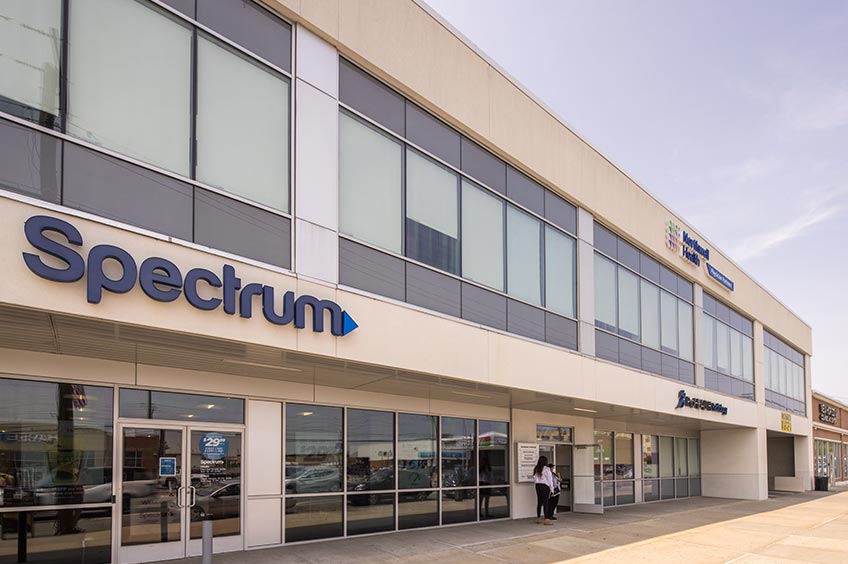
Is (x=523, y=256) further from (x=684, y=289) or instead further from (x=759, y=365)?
(x=759, y=365)

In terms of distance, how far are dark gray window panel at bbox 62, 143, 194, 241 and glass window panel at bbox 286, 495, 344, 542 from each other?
5.79 metres

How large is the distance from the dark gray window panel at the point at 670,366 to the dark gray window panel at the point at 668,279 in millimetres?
2343

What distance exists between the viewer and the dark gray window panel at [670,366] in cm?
2323

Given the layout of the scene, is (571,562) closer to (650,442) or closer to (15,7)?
(15,7)

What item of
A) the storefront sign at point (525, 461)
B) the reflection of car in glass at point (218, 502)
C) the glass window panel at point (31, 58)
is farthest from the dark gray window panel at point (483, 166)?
the glass window panel at point (31, 58)

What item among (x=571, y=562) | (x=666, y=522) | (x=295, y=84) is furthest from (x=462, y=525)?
(x=295, y=84)

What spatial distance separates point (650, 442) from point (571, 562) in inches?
631

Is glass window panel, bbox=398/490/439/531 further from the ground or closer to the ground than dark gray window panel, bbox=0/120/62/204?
closer to the ground

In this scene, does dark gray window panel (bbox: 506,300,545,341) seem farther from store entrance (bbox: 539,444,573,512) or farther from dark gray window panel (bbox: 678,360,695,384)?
dark gray window panel (bbox: 678,360,695,384)

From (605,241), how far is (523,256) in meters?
4.90

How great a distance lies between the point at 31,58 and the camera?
793cm

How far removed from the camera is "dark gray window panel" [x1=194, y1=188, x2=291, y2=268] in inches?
370

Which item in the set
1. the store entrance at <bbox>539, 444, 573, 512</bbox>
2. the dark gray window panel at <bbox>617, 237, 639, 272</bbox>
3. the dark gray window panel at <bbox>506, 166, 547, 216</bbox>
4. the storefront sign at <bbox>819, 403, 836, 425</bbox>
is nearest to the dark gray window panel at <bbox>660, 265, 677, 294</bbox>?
the dark gray window panel at <bbox>617, 237, 639, 272</bbox>

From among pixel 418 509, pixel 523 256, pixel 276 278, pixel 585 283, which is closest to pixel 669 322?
pixel 585 283
